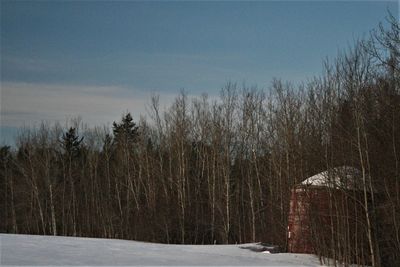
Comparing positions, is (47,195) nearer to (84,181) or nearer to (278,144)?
(84,181)

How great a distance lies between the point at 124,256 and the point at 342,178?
780cm

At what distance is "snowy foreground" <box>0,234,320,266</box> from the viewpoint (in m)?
12.8

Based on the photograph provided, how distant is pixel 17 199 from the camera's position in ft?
169

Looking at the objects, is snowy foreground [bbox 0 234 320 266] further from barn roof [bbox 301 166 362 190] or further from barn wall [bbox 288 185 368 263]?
barn roof [bbox 301 166 362 190]

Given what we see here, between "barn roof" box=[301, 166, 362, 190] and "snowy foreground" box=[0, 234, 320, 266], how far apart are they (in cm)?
279

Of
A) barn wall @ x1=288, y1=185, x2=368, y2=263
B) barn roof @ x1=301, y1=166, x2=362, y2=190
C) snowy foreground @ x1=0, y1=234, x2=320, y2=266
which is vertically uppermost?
barn roof @ x1=301, y1=166, x2=362, y2=190

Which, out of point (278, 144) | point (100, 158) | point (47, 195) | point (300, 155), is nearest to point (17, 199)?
point (47, 195)

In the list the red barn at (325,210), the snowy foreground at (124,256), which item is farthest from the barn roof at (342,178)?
the snowy foreground at (124,256)

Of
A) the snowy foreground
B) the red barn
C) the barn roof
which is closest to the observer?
the snowy foreground

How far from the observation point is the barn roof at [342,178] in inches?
688

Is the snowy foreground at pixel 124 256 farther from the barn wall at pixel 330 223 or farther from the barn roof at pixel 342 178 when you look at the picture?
the barn roof at pixel 342 178

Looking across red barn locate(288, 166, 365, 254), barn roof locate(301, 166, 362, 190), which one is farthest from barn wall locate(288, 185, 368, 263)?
barn roof locate(301, 166, 362, 190)

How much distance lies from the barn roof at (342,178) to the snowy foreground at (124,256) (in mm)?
2786

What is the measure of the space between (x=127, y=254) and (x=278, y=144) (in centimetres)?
1961
